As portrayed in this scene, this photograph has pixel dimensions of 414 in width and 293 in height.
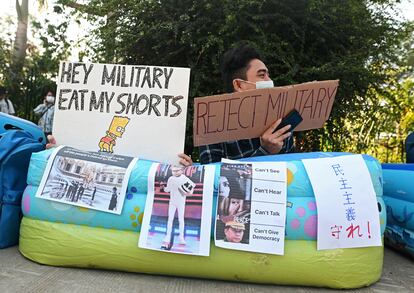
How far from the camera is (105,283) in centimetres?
171

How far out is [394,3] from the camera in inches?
158

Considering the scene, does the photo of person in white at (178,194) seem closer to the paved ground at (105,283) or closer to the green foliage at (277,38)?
the paved ground at (105,283)

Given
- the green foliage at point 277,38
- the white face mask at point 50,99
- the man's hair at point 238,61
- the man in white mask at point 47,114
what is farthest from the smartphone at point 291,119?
the white face mask at point 50,99

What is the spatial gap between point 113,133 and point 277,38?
7.12 feet

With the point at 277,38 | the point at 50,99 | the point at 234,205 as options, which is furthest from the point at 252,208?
the point at 50,99

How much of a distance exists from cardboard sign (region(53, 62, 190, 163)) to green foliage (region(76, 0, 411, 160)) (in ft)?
4.84

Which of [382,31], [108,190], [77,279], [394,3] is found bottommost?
[77,279]

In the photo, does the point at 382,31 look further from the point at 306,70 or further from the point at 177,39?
the point at 177,39

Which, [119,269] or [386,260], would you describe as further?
[386,260]

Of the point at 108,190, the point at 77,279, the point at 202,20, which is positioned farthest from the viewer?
the point at 202,20

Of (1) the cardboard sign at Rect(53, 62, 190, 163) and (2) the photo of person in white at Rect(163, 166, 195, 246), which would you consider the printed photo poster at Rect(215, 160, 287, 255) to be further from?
(1) the cardboard sign at Rect(53, 62, 190, 163)

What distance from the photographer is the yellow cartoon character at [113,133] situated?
211cm

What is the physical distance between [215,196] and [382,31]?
300 cm

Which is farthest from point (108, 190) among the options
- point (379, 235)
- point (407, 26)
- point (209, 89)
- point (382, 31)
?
point (407, 26)
